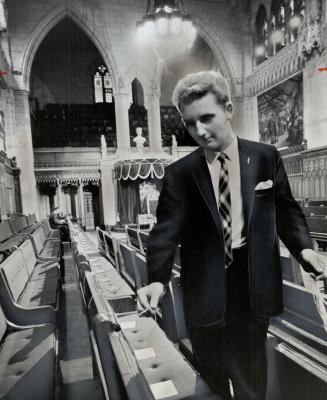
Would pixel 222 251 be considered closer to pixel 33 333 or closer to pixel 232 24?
pixel 33 333

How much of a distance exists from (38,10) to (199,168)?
15.1 meters

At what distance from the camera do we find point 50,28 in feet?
43.5

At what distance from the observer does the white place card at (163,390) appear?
1.44 meters

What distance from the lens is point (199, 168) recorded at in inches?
40.9

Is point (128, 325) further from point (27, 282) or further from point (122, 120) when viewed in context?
point (122, 120)

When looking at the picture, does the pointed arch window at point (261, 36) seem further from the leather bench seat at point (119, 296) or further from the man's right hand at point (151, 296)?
the man's right hand at point (151, 296)

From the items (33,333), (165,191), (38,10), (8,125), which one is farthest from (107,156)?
(165,191)

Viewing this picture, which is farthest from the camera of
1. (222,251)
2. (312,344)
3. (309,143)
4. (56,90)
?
(56,90)

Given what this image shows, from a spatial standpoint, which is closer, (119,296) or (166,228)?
(166,228)

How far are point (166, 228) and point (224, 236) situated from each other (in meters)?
0.19

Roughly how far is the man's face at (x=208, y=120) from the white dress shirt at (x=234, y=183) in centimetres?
6

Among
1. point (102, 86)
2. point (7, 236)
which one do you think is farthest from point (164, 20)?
point (102, 86)

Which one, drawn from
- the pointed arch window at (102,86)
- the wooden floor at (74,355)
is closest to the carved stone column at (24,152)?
the pointed arch window at (102,86)

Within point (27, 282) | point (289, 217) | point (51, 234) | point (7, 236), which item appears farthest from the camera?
point (51, 234)
